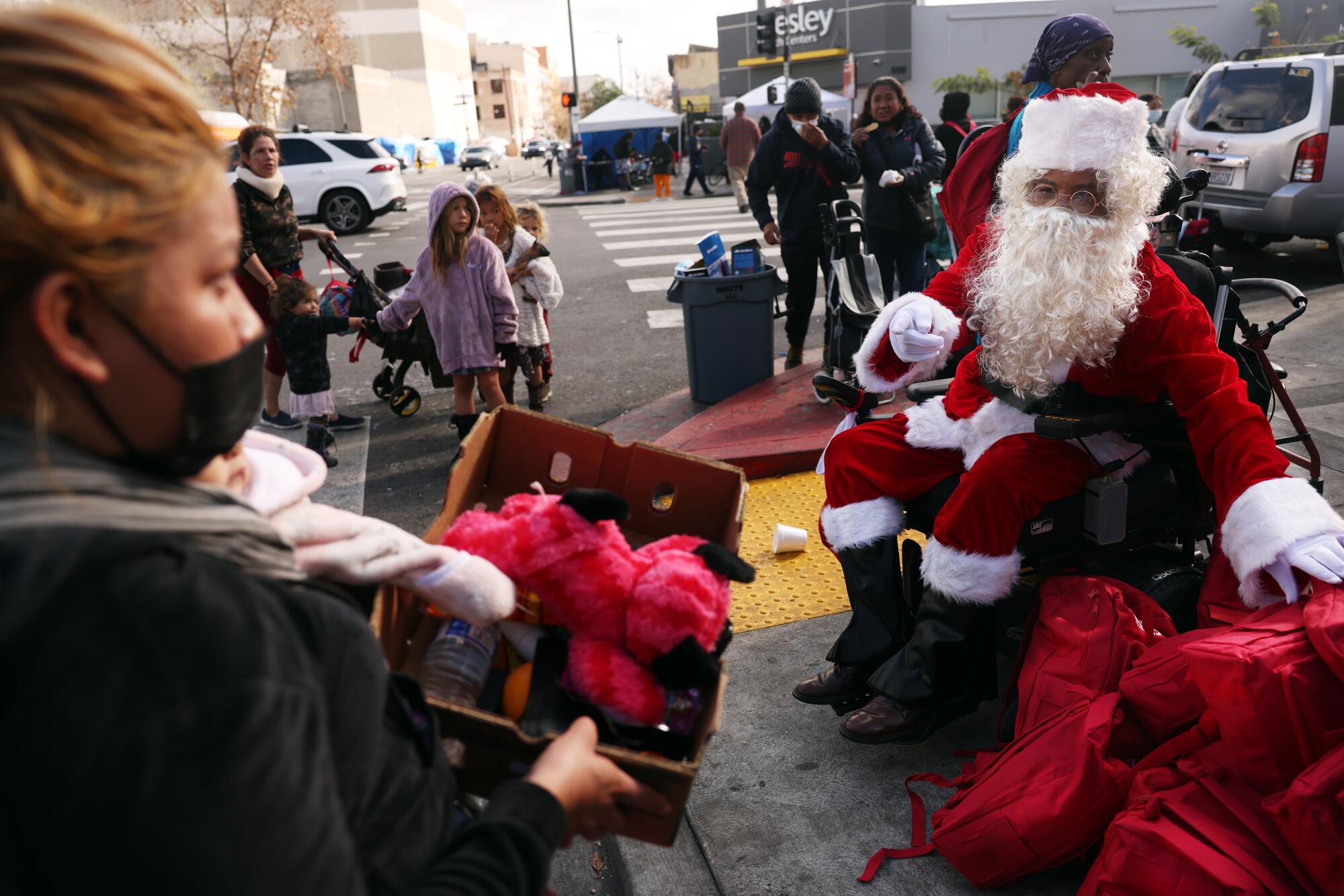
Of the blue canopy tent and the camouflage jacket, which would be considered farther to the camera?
the blue canopy tent

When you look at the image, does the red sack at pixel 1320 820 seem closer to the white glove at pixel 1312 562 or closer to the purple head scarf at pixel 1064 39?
the white glove at pixel 1312 562

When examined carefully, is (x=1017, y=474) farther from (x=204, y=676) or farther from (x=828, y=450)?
(x=204, y=676)

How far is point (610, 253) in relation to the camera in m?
13.9

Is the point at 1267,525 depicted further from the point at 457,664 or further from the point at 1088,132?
the point at 457,664

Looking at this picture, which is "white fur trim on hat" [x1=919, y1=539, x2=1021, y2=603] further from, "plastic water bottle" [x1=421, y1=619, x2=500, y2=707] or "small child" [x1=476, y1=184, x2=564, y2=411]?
"small child" [x1=476, y1=184, x2=564, y2=411]

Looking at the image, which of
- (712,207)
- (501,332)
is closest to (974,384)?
(501,332)

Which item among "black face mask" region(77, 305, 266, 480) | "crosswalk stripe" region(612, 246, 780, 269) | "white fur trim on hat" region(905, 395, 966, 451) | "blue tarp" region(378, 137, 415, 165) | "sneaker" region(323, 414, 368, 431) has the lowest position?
"sneaker" region(323, 414, 368, 431)

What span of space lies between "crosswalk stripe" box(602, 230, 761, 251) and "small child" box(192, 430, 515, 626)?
13031mm

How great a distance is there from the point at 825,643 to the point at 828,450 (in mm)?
763

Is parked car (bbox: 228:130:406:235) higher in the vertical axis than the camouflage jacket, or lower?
higher

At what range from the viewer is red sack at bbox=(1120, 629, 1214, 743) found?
2.07 metres

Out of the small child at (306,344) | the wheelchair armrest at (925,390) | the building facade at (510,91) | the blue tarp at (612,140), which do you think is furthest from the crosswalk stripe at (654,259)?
the building facade at (510,91)

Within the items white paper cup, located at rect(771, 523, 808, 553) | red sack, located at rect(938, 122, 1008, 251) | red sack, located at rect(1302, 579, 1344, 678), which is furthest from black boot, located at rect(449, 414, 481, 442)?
red sack, located at rect(1302, 579, 1344, 678)

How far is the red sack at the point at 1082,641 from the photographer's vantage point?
226 centimetres
